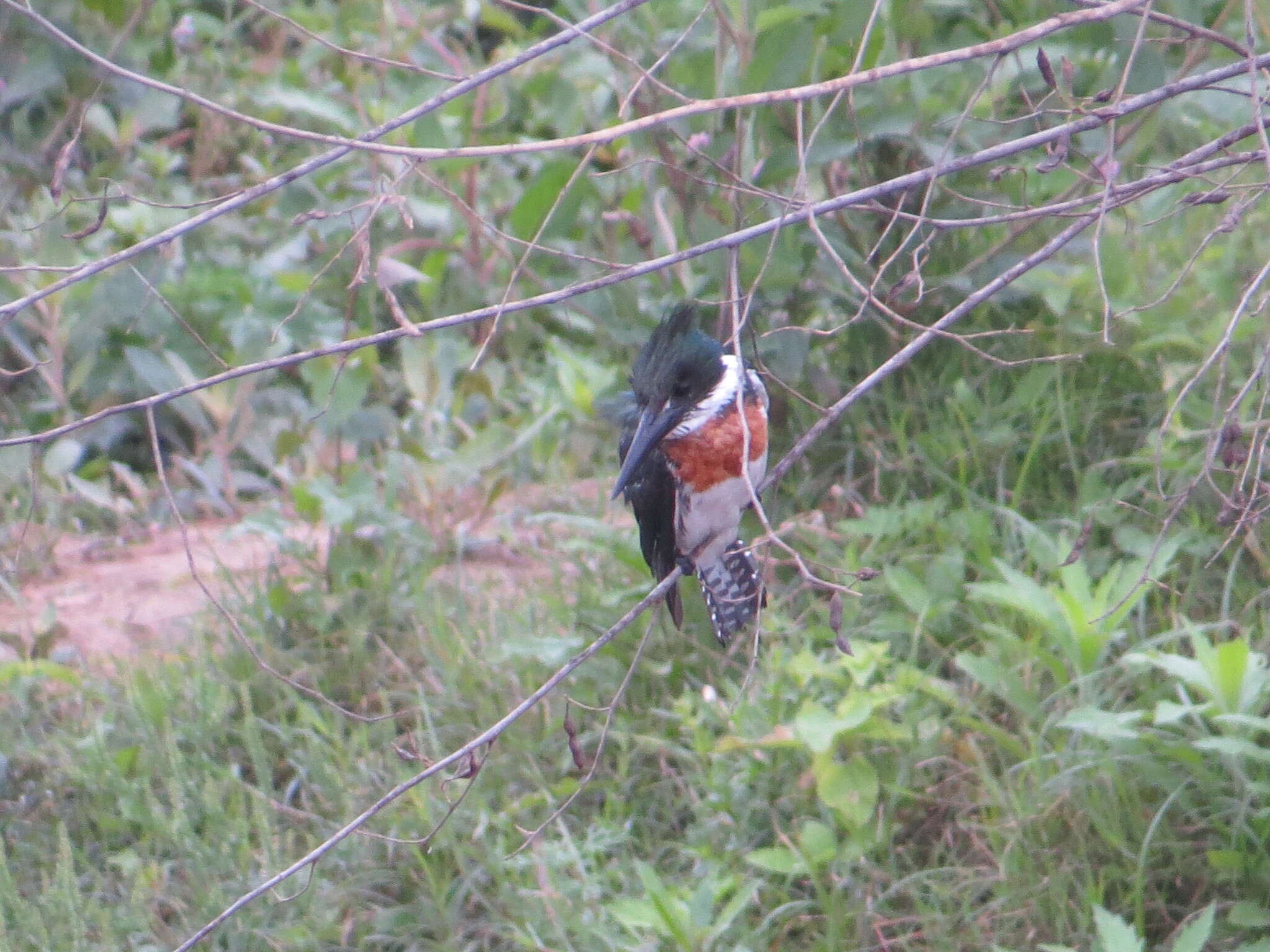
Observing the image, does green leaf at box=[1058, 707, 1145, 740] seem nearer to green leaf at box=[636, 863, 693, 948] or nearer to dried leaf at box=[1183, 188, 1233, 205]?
green leaf at box=[636, 863, 693, 948]

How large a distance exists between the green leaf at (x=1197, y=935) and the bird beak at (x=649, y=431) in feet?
3.75

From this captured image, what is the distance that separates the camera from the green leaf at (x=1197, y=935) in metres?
2.16

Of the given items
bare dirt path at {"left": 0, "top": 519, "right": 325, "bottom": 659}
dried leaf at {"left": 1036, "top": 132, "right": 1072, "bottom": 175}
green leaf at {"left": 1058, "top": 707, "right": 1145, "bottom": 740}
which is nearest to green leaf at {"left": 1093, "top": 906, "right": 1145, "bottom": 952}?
green leaf at {"left": 1058, "top": 707, "right": 1145, "bottom": 740}

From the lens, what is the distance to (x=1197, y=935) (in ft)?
7.14

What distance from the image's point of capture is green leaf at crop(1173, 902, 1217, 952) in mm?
2158

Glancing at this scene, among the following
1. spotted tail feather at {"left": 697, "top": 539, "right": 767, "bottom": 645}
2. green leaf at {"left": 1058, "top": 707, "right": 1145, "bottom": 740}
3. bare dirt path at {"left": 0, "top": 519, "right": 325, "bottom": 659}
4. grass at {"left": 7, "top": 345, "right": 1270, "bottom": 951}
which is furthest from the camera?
bare dirt path at {"left": 0, "top": 519, "right": 325, "bottom": 659}

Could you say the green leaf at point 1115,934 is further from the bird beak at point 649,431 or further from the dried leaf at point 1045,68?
the dried leaf at point 1045,68

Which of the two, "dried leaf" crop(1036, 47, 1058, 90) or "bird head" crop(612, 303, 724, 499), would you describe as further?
"bird head" crop(612, 303, 724, 499)

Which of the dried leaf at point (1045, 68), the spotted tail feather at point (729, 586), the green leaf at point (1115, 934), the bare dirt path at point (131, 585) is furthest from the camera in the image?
the bare dirt path at point (131, 585)

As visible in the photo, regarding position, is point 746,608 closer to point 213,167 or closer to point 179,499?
point 179,499

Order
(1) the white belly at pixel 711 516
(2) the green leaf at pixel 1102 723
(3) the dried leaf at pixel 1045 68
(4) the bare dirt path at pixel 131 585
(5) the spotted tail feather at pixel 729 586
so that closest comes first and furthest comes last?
(3) the dried leaf at pixel 1045 68 < (2) the green leaf at pixel 1102 723 < (1) the white belly at pixel 711 516 < (5) the spotted tail feather at pixel 729 586 < (4) the bare dirt path at pixel 131 585

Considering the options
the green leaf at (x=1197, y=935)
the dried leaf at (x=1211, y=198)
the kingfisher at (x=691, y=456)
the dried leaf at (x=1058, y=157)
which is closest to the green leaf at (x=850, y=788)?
the kingfisher at (x=691, y=456)

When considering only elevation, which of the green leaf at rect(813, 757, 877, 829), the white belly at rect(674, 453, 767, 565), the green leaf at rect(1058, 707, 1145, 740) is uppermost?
the white belly at rect(674, 453, 767, 565)

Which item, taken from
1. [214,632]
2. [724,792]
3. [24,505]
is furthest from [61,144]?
[724,792]
